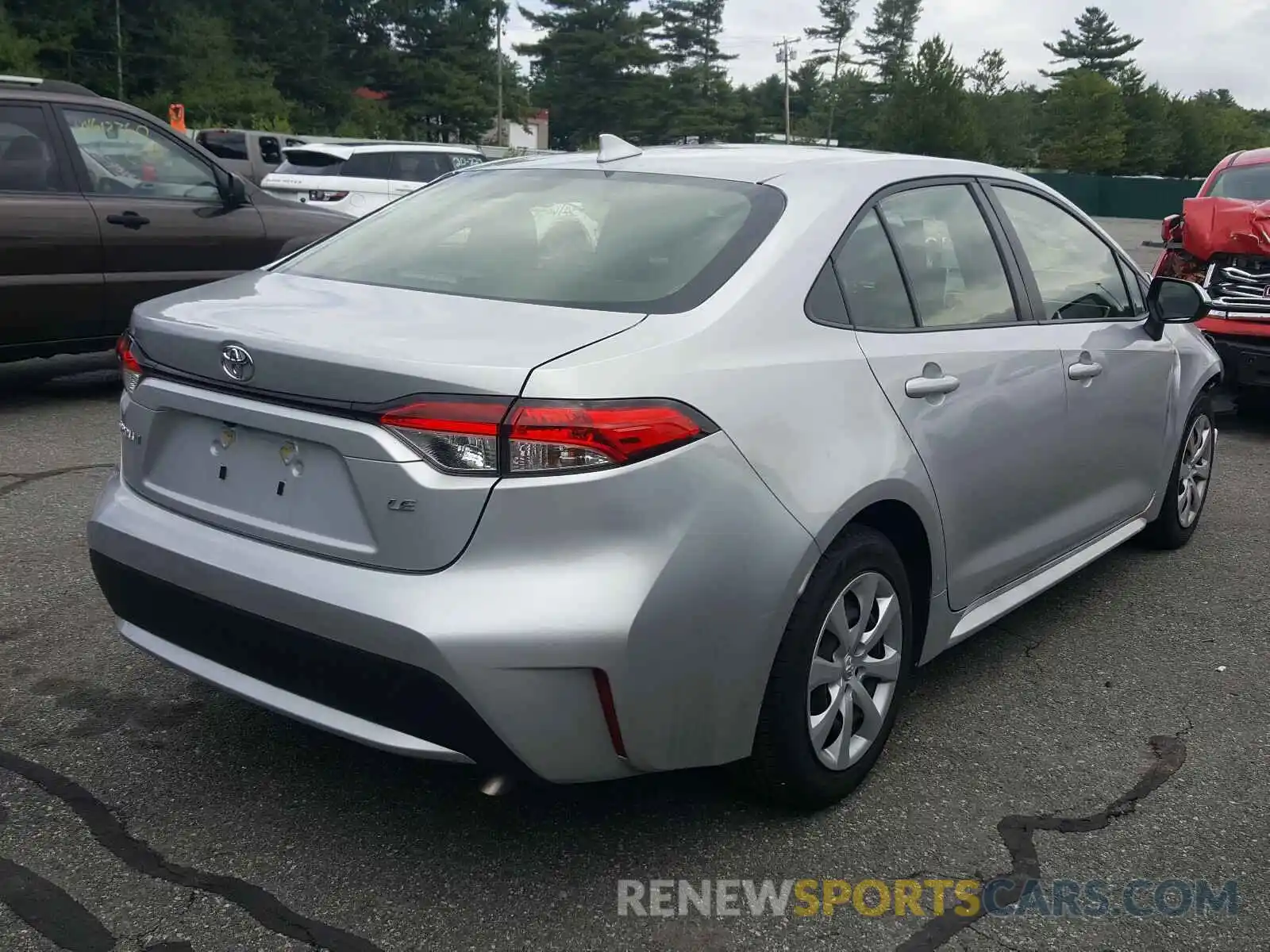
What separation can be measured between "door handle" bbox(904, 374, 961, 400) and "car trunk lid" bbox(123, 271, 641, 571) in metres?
0.85

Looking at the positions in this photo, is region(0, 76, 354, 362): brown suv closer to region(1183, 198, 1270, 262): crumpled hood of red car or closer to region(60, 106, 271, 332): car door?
region(60, 106, 271, 332): car door

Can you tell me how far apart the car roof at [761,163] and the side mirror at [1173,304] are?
102 cm

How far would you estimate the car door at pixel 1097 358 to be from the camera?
4086mm

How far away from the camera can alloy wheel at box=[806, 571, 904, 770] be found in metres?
3.00

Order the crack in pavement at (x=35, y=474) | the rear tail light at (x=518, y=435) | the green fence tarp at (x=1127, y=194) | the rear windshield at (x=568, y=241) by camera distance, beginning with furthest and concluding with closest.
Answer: the green fence tarp at (x=1127, y=194) → the crack in pavement at (x=35, y=474) → the rear windshield at (x=568, y=241) → the rear tail light at (x=518, y=435)

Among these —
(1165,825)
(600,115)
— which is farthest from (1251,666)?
(600,115)

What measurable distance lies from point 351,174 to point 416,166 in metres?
0.91

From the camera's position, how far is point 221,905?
2.65 meters

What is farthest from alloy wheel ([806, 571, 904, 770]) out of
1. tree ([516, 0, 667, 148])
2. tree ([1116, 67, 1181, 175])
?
tree ([1116, 67, 1181, 175])

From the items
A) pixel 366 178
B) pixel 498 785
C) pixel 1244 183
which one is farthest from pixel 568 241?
pixel 366 178

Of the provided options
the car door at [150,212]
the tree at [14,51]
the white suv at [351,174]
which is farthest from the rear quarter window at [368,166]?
the tree at [14,51]

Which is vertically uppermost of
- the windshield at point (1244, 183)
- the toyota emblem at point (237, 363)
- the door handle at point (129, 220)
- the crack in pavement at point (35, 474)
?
the windshield at point (1244, 183)

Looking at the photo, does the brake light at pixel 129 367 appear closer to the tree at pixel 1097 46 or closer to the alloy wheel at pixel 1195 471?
the alloy wheel at pixel 1195 471

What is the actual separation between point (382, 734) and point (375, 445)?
59 centimetres
